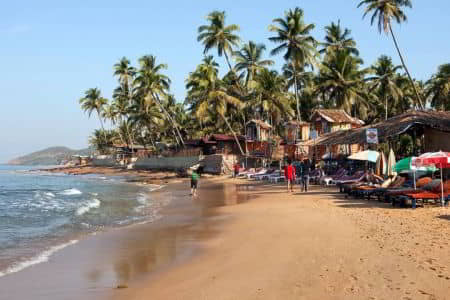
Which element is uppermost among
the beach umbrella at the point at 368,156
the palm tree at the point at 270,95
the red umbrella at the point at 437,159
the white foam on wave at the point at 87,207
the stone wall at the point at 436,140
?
the palm tree at the point at 270,95

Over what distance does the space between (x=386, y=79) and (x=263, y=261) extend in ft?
152

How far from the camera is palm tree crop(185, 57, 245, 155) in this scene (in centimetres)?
4631

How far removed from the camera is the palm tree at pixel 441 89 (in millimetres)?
45619

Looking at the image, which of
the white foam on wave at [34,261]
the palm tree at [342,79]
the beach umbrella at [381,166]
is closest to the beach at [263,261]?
the white foam on wave at [34,261]

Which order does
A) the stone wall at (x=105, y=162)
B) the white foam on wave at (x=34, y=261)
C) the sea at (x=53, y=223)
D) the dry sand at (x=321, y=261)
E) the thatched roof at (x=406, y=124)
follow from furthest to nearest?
the stone wall at (x=105, y=162), the thatched roof at (x=406, y=124), the sea at (x=53, y=223), the white foam on wave at (x=34, y=261), the dry sand at (x=321, y=261)

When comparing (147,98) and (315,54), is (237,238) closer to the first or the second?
(315,54)

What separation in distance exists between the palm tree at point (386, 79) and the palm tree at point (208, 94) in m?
16.0

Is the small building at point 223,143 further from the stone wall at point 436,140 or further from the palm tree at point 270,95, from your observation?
the stone wall at point 436,140

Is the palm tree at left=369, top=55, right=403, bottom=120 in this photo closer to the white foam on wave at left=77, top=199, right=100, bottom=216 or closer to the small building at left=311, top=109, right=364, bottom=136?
the small building at left=311, top=109, right=364, bottom=136

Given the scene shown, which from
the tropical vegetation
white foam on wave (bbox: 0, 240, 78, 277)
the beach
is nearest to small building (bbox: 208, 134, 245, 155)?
the tropical vegetation

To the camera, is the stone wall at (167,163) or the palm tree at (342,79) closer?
the palm tree at (342,79)

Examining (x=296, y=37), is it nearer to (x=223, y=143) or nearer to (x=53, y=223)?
(x=223, y=143)

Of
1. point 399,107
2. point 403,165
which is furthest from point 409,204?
point 399,107

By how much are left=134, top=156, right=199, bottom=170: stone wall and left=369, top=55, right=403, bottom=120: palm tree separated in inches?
864
